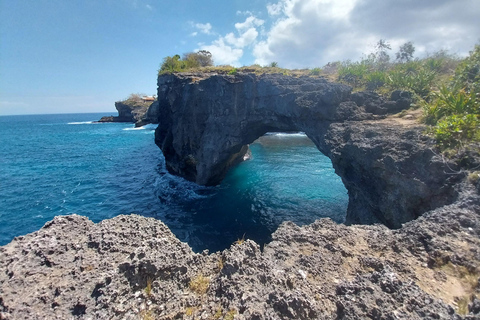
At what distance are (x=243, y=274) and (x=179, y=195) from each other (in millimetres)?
19656

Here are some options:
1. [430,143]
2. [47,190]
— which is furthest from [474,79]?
[47,190]

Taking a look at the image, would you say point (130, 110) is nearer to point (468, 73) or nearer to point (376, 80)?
point (376, 80)

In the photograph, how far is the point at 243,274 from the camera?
14.6 feet

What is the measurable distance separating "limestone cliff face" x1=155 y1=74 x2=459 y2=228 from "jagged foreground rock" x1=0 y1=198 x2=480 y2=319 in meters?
3.97

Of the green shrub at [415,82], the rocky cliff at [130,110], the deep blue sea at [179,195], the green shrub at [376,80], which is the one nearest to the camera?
the green shrub at [415,82]

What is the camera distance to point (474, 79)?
11.8 metres

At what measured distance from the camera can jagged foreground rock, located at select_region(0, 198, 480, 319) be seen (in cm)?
372

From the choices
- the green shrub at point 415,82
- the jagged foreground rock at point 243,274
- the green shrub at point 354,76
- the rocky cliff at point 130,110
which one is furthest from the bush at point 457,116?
→ the rocky cliff at point 130,110

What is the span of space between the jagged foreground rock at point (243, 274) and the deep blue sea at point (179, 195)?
7102mm

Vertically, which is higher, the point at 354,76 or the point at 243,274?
the point at 354,76

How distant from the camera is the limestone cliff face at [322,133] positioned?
9.49 m

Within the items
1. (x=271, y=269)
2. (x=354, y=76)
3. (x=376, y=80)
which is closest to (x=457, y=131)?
(x=271, y=269)

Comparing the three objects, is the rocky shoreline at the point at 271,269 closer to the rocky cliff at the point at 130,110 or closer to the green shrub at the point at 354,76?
the green shrub at the point at 354,76

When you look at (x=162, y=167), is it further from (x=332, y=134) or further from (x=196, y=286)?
(x=196, y=286)
